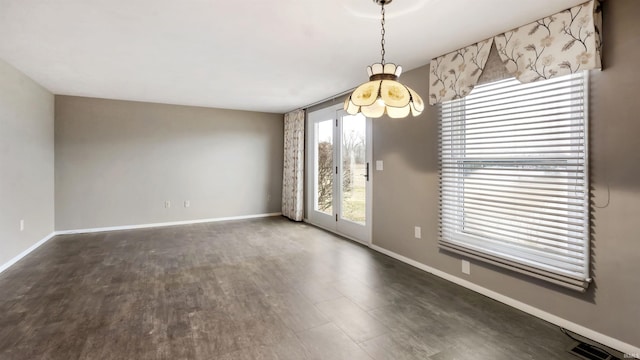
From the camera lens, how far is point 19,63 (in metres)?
3.52

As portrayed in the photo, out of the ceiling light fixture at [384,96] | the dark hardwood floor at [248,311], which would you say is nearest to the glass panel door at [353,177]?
the dark hardwood floor at [248,311]

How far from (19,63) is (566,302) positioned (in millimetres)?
5872

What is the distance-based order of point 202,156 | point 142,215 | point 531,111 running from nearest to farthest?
point 531,111 < point 142,215 < point 202,156

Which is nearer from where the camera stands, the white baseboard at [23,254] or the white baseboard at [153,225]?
the white baseboard at [23,254]

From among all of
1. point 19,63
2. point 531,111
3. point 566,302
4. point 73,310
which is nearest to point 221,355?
point 73,310

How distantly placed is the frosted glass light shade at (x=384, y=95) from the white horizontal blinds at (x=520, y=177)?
124 cm

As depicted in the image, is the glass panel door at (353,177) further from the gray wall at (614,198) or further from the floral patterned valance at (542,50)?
the gray wall at (614,198)

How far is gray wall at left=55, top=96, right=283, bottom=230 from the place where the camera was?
521 centimetres

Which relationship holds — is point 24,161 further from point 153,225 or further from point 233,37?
point 233,37

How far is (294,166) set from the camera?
20.7 feet

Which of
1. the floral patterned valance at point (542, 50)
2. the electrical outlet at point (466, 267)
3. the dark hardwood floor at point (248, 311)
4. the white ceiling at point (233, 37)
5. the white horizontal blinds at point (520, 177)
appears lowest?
the dark hardwood floor at point (248, 311)

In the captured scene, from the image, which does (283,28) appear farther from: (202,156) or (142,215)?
(142,215)

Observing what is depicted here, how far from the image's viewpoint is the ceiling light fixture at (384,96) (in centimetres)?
179

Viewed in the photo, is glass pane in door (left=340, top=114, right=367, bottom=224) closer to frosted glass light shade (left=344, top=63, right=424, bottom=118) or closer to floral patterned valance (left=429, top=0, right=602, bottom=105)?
floral patterned valance (left=429, top=0, right=602, bottom=105)
